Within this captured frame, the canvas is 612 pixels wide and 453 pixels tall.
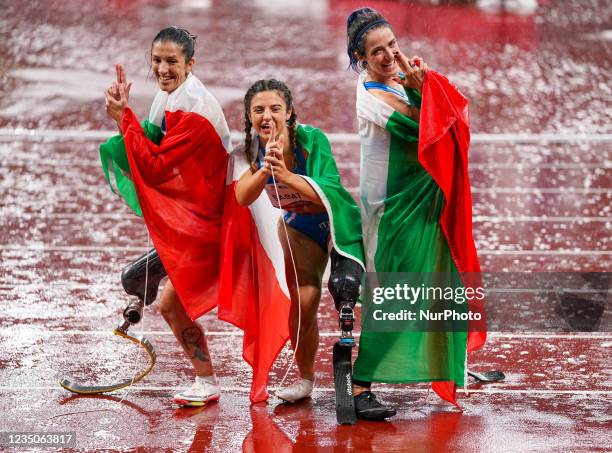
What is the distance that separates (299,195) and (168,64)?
83cm

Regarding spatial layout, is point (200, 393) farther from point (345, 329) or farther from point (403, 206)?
point (403, 206)

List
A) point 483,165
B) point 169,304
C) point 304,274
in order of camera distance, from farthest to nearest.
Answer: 1. point 483,165
2. point 169,304
3. point 304,274

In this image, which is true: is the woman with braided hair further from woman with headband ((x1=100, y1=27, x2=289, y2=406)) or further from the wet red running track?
the wet red running track

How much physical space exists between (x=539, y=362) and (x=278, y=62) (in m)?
8.80

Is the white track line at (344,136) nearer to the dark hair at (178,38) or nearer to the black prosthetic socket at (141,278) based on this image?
the black prosthetic socket at (141,278)

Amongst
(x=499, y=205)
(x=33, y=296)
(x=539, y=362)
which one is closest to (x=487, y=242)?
(x=499, y=205)

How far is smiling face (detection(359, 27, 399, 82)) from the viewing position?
5.18 metres

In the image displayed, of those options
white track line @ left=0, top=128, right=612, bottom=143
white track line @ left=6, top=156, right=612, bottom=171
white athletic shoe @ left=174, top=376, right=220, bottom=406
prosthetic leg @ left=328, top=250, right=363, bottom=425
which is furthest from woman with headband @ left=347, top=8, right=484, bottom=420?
white track line @ left=0, top=128, right=612, bottom=143

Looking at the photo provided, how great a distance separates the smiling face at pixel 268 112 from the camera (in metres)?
5.15

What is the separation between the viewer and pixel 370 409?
16.9 feet

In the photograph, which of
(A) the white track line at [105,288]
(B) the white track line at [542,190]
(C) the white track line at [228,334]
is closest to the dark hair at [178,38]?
(C) the white track line at [228,334]

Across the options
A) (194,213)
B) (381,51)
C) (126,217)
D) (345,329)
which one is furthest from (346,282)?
(126,217)

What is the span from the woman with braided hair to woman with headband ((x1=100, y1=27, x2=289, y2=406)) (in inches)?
4.2

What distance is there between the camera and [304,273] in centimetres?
536
